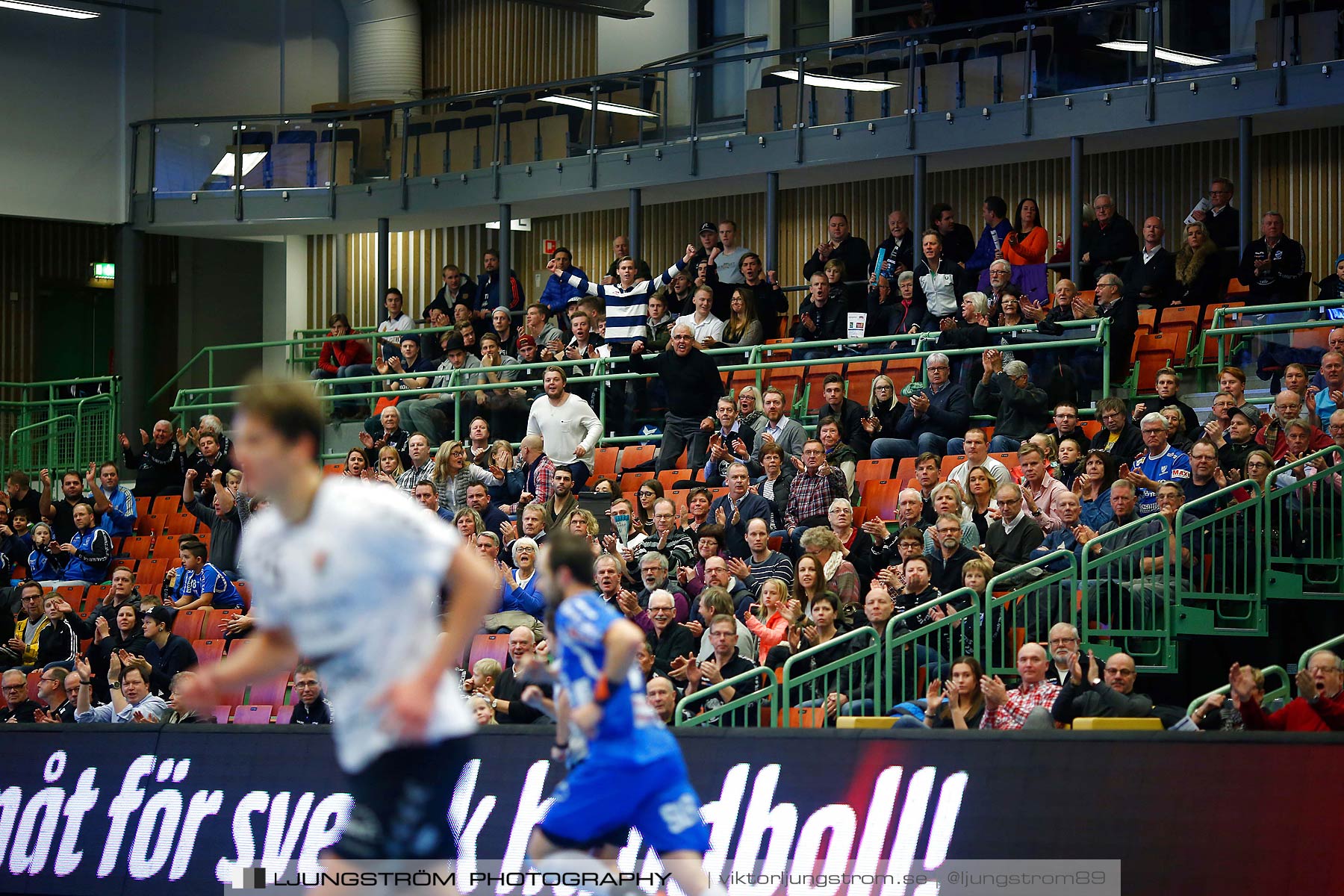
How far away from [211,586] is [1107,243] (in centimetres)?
→ 910

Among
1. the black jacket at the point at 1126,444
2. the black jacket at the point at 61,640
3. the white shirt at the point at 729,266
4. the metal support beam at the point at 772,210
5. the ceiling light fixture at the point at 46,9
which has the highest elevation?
the ceiling light fixture at the point at 46,9

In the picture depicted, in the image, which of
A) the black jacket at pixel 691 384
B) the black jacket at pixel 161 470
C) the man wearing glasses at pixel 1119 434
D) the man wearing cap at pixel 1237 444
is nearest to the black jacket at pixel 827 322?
the black jacket at pixel 691 384

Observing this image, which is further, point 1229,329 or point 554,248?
point 554,248

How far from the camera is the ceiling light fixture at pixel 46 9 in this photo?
73.6ft

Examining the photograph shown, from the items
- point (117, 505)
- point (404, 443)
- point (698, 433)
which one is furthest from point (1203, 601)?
point (117, 505)

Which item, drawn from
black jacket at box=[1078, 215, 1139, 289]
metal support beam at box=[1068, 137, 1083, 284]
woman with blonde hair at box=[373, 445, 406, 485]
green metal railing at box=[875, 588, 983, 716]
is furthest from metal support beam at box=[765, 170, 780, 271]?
green metal railing at box=[875, 588, 983, 716]

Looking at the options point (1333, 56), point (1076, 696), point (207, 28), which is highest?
point (207, 28)

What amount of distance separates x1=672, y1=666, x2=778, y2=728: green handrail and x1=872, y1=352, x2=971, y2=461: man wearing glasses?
4.14 meters

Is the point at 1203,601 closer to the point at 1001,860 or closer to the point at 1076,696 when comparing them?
the point at 1076,696

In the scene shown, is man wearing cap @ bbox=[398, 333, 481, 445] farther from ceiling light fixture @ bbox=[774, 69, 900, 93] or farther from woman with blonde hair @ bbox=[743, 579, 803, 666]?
woman with blonde hair @ bbox=[743, 579, 803, 666]

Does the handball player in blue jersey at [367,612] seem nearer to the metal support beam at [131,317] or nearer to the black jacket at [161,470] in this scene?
the black jacket at [161,470]

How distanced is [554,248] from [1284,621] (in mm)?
10283

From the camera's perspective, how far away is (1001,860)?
8133 millimetres

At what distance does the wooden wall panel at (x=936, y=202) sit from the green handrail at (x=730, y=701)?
31.8 ft
